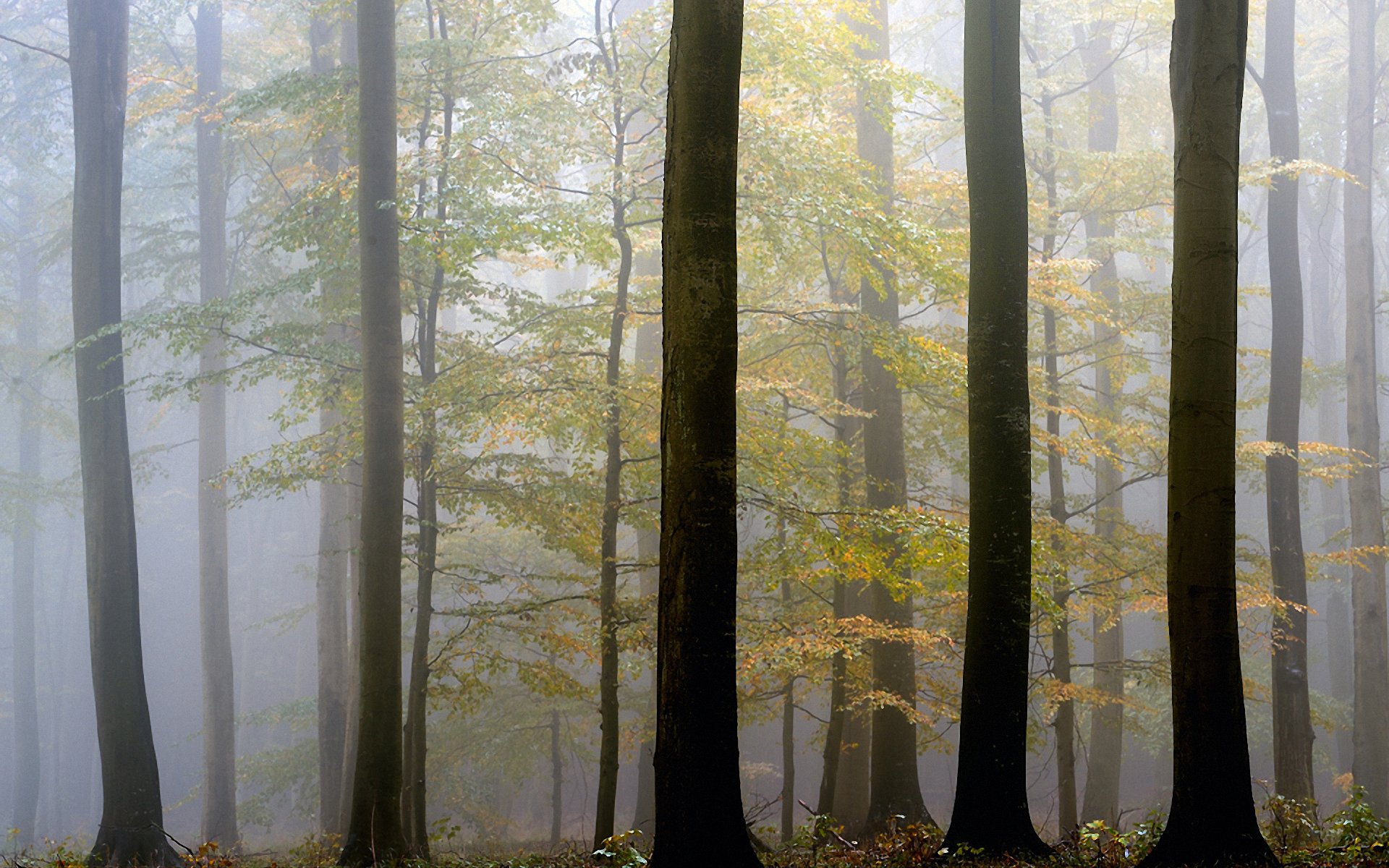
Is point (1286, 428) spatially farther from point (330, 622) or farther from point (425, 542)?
point (330, 622)

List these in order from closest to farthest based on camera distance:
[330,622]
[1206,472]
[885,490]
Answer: [1206,472] → [885,490] → [330,622]

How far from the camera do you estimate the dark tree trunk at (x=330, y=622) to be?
15.3 meters

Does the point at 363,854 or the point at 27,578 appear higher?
the point at 27,578

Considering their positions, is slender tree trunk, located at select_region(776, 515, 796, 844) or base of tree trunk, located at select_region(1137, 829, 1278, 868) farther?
slender tree trunk, located at select_region(776, 515, 796, 844)

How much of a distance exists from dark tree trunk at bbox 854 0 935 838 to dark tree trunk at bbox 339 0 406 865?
15.3ft

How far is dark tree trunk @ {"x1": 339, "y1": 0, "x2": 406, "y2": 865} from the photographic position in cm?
876

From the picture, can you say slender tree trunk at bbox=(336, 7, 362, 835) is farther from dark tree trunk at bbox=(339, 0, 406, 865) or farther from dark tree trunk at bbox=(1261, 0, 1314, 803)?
dark tree trunk at bbox=(1261, 0, 1314, 803)

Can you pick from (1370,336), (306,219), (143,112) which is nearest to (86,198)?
(306,219)

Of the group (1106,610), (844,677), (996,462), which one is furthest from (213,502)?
A: (996,462)

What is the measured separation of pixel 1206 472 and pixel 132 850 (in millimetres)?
9571

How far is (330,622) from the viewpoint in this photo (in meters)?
15.8

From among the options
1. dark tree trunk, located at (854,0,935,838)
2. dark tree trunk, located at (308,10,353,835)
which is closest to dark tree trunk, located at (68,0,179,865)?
dark tree trunk, located at (308,10,353,835)

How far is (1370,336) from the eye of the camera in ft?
→ 56.8

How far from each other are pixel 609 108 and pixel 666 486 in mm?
6775
